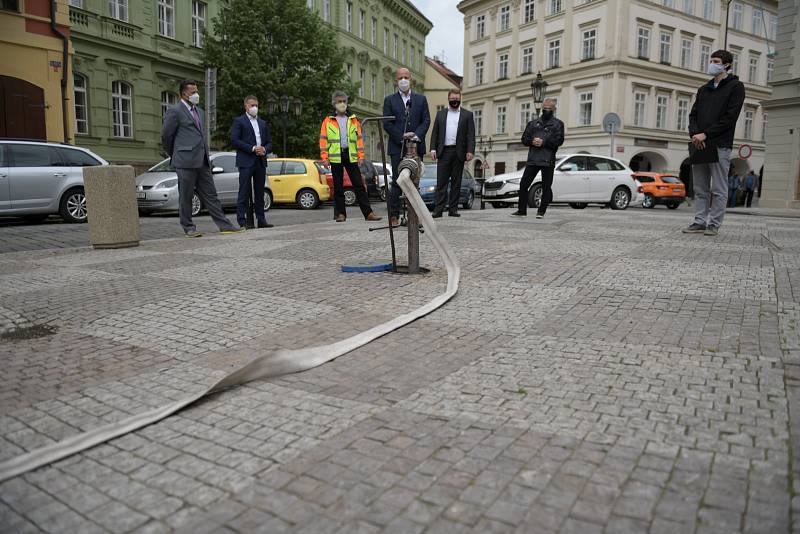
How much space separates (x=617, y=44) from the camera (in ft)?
137

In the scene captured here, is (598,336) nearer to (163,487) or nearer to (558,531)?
(558,531)

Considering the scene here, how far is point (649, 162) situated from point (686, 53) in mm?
7941

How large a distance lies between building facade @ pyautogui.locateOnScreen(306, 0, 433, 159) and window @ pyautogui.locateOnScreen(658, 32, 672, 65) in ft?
57.7

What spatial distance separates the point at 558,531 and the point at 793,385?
5.44 feet

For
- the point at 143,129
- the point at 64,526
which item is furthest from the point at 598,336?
the point at 143,129

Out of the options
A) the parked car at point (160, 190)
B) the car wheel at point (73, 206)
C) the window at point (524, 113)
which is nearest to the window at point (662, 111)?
the window at point (524, 113)

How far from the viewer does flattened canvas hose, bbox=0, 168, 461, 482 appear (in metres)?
2.26

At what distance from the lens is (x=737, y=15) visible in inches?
1953

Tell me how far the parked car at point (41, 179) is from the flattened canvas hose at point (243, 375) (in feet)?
34.9

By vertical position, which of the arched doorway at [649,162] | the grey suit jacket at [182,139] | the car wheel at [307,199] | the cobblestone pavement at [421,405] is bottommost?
the cobblestone pavement at [421,405]

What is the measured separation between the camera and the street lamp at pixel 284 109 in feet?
88.0

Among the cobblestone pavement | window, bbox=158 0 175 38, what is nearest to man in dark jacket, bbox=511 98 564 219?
the cobblestone pavement

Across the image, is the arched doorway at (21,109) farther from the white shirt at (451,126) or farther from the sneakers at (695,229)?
the sneakers at (695,229)

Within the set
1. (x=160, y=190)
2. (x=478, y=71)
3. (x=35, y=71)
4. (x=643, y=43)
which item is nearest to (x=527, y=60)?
(x=478, y=71)
